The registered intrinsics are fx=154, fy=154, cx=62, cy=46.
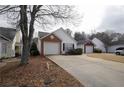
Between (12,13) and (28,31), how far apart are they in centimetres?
196

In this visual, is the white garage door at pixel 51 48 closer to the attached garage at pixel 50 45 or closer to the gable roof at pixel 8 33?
the attached garage at pixel 50 45

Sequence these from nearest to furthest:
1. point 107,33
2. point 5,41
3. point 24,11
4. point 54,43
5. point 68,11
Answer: point 24,11 < point 68,11 < point 5,41 < point 54,43 < point 107,33

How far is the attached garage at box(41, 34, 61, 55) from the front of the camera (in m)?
23.9

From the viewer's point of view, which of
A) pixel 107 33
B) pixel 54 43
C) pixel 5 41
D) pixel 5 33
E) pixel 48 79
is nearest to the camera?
pixel 48 79

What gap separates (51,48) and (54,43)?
1.11m

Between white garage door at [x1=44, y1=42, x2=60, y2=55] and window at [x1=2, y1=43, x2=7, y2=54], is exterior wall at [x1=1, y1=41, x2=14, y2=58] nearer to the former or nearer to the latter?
window at [x1=2, y1=43, x2=7, y2=54]

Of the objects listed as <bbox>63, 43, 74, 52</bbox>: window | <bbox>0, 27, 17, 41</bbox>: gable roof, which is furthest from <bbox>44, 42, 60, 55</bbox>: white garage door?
<bbox>0, 27, 17, 41</bbox>: gable roof

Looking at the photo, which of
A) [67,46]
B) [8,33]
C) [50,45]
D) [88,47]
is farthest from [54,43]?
[88,47]

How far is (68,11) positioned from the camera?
12523mm

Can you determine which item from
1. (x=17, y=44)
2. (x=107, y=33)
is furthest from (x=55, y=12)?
(x=107, y=33)

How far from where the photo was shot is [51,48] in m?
24.8

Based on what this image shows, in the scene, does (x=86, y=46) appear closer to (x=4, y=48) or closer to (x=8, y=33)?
(x=8, y=33)

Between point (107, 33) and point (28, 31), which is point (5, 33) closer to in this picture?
point (28, 31)

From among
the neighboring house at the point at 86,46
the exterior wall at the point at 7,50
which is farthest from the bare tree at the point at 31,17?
the neighboring house at the point at 86,46
